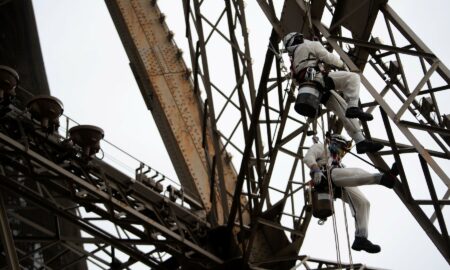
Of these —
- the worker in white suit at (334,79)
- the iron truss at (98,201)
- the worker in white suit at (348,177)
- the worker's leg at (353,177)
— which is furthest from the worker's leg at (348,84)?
the iron truss at (98,201)

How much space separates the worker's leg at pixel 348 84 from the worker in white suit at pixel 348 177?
1.90 ft

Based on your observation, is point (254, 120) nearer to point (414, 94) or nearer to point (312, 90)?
point (312, 90)

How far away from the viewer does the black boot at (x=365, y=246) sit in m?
9.16

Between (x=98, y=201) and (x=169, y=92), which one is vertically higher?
(x=169, y=92)

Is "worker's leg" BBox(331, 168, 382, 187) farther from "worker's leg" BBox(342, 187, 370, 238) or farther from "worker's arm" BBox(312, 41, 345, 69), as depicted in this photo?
"worker's arm" BBox(312, 41, 345, 69)

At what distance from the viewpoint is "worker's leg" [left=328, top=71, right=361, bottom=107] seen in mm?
9406

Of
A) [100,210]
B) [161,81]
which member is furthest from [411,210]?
[161,81]

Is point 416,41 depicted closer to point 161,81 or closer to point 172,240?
point 172,240

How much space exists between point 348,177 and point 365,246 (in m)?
0.76

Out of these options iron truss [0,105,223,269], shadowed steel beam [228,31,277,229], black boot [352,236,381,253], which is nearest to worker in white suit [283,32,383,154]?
black boot [352,236,381,253]

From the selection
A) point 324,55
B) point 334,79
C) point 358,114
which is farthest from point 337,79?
point 358,114

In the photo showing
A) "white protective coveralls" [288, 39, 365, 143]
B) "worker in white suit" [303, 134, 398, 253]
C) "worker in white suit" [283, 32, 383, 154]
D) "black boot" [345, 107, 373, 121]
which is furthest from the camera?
"white protective coveralls" [288, 39, 365, 143]

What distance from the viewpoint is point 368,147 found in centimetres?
910

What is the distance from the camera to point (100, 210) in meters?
12.8
